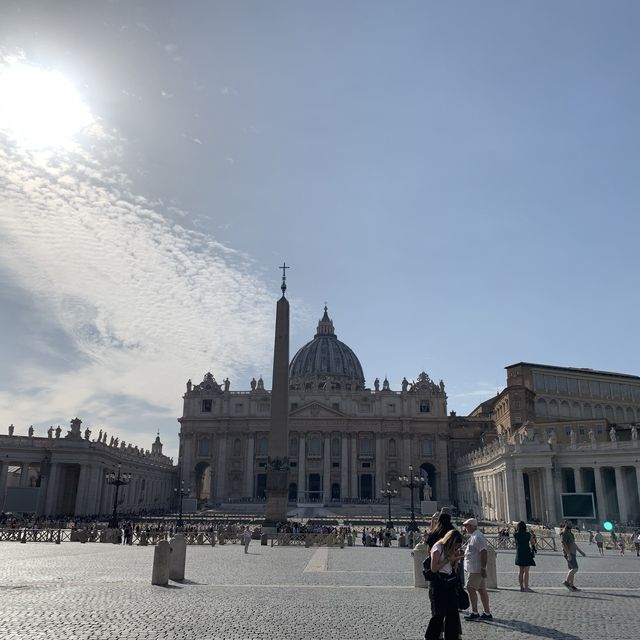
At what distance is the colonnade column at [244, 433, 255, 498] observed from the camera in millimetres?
91625

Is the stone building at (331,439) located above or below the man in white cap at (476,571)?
above

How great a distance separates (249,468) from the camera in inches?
3654

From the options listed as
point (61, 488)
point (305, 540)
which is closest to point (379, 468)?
point (61, 488)

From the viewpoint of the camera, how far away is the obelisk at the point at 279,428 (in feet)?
113

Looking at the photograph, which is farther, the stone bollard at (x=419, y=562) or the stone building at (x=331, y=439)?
the stone building at (x=331, y=439)

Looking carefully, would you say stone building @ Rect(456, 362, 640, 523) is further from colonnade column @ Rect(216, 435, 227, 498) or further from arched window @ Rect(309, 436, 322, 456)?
colonnade column @ Rect(216, 435, 227, 498)

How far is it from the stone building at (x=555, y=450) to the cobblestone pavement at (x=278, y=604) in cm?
2943

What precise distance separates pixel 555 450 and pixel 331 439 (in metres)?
48.2

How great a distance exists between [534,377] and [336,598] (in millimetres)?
66863

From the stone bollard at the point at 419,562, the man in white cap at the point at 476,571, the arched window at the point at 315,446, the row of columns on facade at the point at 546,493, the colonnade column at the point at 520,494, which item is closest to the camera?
the man in white cap at the point at 476,571

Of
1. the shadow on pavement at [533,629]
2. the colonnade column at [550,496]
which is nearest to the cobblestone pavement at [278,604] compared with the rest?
the shadow on pavement at [533,629]

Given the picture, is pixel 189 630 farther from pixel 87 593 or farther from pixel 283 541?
pixel 283 541

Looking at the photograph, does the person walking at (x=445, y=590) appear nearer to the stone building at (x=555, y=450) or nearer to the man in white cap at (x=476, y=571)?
the man in white cap at (x=476, y=571)

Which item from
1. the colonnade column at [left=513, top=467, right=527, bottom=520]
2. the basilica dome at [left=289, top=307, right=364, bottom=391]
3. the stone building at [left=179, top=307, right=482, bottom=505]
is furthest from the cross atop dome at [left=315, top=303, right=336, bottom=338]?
the colonnade column at [left=513, top=467, right=527, bottom=520]
